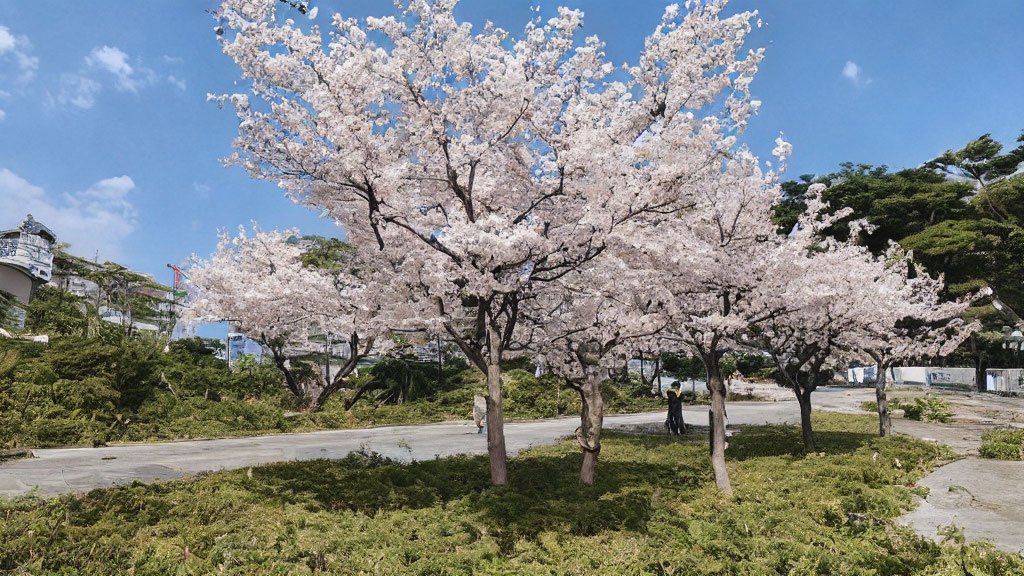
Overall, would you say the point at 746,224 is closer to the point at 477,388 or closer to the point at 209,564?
the point at 209,564

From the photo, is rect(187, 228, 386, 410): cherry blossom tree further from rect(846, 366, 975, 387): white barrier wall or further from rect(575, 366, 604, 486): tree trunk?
rect(846, 366, 975, 387): white barrier wall

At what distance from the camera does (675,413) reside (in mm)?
19641

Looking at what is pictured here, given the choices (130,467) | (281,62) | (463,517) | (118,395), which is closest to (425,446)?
(130,467)

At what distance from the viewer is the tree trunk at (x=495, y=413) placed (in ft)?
31.3

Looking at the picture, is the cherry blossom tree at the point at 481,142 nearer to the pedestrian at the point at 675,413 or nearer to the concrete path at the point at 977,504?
the concrete path at the point at 977,504

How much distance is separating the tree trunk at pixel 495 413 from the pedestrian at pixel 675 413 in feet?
36.0

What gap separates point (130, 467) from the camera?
36.3 feet

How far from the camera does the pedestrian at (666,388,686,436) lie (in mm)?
19453

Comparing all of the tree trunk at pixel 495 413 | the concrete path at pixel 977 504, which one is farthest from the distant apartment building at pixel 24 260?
the concrete path at pixel 977 504

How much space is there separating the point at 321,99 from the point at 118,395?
1298 centimetres

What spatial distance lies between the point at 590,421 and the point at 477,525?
3.12 m

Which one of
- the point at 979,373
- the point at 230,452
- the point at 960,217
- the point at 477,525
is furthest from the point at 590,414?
the point at 979,373

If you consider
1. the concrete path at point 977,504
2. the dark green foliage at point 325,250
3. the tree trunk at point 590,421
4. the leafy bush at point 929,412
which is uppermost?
the dark green foliage at point 325,250

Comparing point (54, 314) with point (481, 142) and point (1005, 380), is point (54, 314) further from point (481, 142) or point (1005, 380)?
point (1005, 380)
